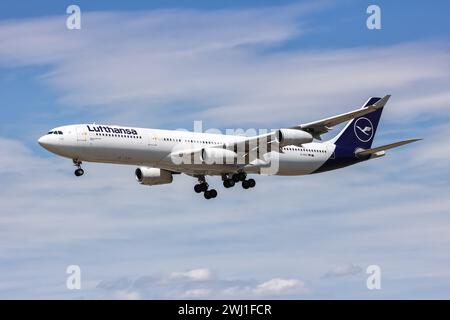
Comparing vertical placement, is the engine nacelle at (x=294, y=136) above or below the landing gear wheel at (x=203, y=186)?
above

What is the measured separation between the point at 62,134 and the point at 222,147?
12873 mm

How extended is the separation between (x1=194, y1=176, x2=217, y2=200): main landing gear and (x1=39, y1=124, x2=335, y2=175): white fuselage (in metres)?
2.81

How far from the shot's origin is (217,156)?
7344 cm

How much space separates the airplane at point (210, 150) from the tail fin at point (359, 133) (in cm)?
20

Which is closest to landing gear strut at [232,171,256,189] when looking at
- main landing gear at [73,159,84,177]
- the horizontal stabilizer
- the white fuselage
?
the white fuselage

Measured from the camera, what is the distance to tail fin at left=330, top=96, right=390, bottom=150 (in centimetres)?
8438

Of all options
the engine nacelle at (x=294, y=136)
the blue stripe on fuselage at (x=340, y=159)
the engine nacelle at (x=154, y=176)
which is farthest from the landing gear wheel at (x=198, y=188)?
the engine nacelle at (x=294, y=136)

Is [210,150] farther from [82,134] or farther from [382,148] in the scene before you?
[382,148]

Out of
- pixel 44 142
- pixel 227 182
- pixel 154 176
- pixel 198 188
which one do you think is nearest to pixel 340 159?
pixel 227 182

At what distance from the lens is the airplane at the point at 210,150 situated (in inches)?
2744

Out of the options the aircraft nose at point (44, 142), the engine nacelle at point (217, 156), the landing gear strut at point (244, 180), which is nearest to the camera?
the aircraft nose at point (44, 142)

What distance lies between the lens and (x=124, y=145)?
70.4 metres

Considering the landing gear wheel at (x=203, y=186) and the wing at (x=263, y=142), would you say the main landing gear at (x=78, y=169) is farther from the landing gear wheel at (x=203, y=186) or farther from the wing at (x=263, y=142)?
the landing gear wheel at (x=203, y=186)
